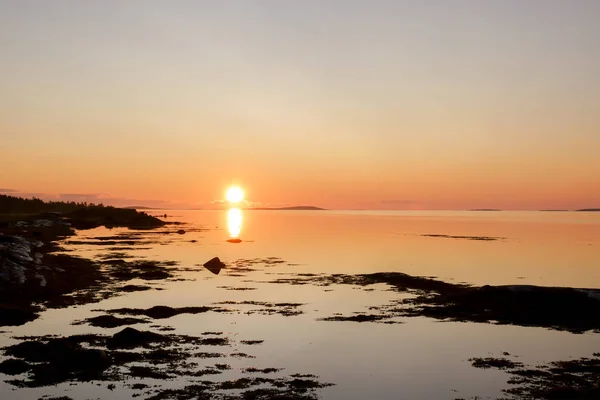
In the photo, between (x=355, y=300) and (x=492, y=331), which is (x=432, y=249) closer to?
(x=355, y=300)

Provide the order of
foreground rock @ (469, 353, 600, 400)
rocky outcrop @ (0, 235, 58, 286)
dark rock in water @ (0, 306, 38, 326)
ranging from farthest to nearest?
rocky outcrop @ (0, 235, 58, 286) < dark rock in water @ (0, 306, 38, 326) < foreground rock @ (469, 353, 600, 400)

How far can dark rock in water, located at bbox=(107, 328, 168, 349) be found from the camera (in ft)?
69.5

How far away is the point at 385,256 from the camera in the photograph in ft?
218

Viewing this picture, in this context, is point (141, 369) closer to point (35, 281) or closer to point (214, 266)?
point (35, 281)

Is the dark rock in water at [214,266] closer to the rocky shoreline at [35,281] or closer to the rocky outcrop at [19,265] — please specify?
the rocky shoreline at [35,281]

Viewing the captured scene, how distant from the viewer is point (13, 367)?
17.7 meters

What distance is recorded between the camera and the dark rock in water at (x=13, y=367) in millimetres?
17450

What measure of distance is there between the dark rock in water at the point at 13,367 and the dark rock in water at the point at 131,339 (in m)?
3.58

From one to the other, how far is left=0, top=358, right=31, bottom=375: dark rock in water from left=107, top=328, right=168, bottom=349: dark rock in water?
3.58 m

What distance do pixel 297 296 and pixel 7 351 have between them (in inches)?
772

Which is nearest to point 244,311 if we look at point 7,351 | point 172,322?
point 172,322

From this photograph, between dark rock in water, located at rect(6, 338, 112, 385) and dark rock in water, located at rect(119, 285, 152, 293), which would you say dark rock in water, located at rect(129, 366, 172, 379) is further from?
dark rock in water, located at rect(119, 285, 152, 293)

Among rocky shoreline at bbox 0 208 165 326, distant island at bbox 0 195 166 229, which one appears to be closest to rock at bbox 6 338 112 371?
rocky shoreline at bbox 0 208 165 326

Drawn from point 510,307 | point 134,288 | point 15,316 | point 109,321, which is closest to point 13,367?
point 109,321
